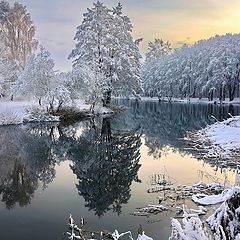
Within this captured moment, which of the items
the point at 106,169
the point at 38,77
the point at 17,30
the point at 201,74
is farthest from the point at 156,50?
the point at 106,169

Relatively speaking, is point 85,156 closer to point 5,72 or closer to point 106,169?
point 106,169

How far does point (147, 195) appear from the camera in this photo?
10906mm

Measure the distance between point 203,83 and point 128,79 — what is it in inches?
1521

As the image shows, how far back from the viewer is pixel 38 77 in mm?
34031

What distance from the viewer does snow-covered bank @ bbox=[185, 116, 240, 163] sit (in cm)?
1650

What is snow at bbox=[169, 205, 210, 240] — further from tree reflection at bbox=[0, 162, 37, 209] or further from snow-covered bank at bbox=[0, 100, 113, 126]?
snow-covered bank at bbox=[0, 100, 113, 126]

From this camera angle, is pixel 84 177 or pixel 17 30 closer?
pixel 84 177

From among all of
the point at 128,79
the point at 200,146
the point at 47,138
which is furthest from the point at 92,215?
the point at 128,79

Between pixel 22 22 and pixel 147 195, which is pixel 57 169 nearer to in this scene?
pixel 147 195

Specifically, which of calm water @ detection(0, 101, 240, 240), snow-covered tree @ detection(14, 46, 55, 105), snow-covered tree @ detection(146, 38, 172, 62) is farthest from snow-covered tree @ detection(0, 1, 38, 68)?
snow-covered tree @ detection(146, 38, 172, 62)

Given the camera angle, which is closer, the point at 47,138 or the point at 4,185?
the point at 4,185

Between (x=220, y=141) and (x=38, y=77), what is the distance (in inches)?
797

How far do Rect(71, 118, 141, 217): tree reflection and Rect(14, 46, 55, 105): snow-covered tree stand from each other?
1168 cm

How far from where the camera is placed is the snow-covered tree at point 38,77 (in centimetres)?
3388
